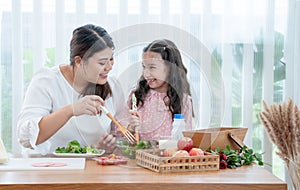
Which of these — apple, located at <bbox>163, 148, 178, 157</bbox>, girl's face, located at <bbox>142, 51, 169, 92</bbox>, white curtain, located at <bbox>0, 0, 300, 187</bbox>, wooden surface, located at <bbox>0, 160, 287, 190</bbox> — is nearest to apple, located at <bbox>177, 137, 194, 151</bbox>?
apple, located at <bbox>163, 148, 178, 157</bbox>

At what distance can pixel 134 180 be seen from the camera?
167 cm

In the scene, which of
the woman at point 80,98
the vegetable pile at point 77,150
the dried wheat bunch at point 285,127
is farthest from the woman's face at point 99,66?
the dried wheat bunch at point 285,127

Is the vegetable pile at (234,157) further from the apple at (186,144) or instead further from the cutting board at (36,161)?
the cutting board at (36,161)

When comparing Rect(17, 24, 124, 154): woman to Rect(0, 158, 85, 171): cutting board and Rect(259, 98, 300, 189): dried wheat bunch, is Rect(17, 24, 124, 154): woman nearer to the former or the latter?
Rect(0, 158, 85, 171): cutting board

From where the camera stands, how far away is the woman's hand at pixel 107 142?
2178 millimetres

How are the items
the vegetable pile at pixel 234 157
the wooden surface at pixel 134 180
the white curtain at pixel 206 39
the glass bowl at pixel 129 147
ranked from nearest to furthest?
the wooden surface at pixel 134 180, the vegetable pile at pixel 234 157, the glass bowl at pixel 129 147, the white curtain at pixel 206 39

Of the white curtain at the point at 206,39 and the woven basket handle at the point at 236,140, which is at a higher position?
the white curtain at the point at 206,39

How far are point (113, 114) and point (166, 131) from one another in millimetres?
225

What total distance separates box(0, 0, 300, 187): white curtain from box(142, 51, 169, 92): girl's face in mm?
530

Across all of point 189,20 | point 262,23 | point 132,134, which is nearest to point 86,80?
point 132,134

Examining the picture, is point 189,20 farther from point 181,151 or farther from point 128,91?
point 181,151

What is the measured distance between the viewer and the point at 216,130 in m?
2.12

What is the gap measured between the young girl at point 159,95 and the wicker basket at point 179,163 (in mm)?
228

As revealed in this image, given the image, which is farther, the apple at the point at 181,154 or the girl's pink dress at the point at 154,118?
the girl's pink dress at the point at 154,118
